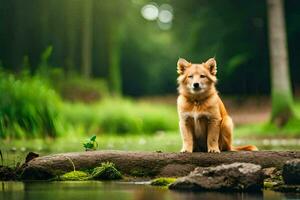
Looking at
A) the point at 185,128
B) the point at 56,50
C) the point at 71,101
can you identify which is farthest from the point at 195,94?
the point at 56,50

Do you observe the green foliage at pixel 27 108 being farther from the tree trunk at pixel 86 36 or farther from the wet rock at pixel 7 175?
the tree trunk at pixel 86 36

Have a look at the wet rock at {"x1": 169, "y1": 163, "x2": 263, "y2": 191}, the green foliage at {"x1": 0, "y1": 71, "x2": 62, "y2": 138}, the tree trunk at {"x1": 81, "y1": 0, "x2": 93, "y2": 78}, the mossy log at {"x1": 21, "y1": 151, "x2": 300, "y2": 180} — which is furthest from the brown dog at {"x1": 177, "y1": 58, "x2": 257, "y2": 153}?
the tree trunk at {"x1": 81, "y1": 0, "x2": 93, "y2": 78}

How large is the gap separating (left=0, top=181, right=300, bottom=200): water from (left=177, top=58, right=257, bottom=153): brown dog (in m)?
1.15

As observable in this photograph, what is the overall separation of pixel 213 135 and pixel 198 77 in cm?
77

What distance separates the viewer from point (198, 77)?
10781 millimetres

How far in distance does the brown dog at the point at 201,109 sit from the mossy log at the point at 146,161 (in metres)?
0.19

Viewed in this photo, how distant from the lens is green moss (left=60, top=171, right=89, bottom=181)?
10.9 meters

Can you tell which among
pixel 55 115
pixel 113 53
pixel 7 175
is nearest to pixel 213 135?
pixel 7 175

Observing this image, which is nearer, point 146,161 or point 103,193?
point 103,193

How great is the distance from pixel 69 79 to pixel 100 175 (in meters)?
21.9

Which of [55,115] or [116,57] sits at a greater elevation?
[116,57]

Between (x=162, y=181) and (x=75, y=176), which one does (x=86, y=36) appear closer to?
(x=75, y=176)

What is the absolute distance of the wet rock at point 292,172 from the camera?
31.1 feet

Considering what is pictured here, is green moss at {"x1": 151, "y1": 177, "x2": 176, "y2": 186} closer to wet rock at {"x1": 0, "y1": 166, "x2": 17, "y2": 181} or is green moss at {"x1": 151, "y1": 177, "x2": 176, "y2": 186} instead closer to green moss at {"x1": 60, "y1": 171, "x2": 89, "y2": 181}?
green moss at {"x1": 60, "y1": 171, "x2": 89, "y2": 181}
